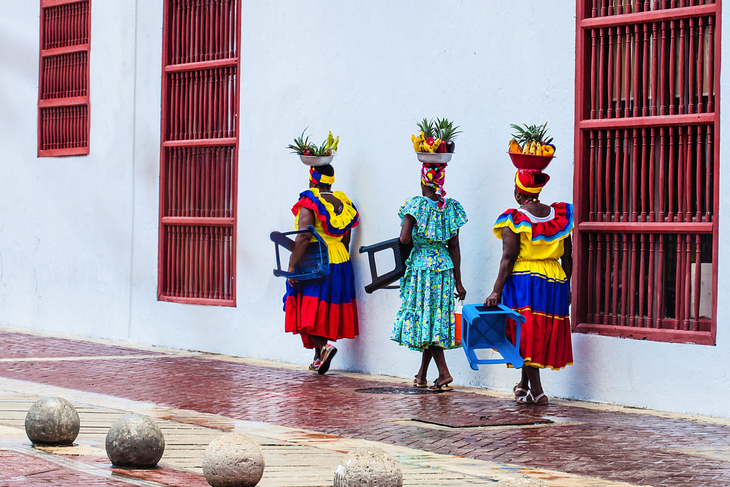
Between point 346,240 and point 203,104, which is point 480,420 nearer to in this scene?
point 346,240

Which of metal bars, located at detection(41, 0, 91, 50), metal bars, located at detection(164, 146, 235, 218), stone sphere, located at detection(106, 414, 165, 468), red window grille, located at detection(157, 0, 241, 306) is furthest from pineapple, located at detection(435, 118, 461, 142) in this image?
metal bars, located at detection(41, 0, 91, 50)

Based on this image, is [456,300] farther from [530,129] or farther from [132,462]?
[132,462]

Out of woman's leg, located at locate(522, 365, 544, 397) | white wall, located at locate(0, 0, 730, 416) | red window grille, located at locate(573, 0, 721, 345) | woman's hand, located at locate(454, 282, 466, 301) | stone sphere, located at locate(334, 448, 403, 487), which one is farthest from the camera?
woman's hand, located at locate(454, 282, 466, 301)

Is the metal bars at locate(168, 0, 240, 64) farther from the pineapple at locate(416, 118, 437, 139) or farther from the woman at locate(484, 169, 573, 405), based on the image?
the woman at locate(484, 169, 573, 405)

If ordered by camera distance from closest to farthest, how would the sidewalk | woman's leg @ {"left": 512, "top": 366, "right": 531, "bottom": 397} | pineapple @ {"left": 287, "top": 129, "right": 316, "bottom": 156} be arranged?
the sidewalk < woman's leg @ {"left": 512, "top": 366, "right": 531, "bottom": 397} < pineapple @ {"left": 287, "top": 129, "right": 316, "bottom": 156}

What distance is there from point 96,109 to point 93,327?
9.24 ft

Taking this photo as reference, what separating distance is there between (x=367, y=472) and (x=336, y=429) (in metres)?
2.75

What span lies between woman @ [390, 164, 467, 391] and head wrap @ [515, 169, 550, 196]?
1.01 meters

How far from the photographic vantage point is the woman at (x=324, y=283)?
11.1 m

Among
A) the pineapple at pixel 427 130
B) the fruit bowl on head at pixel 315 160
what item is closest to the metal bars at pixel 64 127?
the fruit bowl on head at pixel 315 160

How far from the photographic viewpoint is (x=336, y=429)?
7691mm

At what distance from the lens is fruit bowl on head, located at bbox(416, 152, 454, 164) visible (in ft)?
32.6

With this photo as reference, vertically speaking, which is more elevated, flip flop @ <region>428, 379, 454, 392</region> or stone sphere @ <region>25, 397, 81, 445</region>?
stone sphere @ <region>25, 397, 81, 445</region>

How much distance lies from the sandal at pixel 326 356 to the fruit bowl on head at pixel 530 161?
2.86 m
